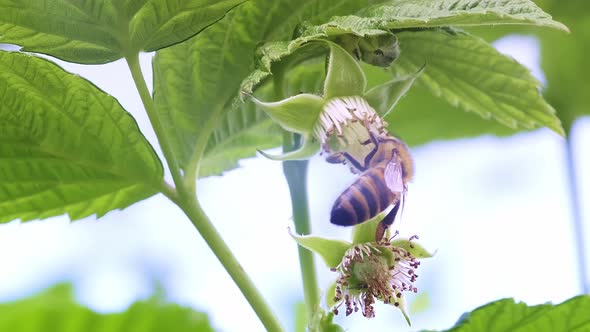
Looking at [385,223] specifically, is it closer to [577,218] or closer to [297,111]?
[297,111]

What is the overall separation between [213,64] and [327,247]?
7.9 inches

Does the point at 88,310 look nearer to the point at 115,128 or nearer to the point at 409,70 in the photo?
the point at 115,128

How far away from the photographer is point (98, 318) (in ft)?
2.40

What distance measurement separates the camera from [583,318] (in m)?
0.69

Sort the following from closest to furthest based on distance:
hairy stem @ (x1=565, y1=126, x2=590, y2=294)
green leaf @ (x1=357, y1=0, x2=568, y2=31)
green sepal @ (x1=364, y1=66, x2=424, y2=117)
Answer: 1. green leaf @ (x1=357, y1=0, x2=568, y2=31)
2. green sepal @ (x1=364, y1=66, x2=424, y2=117)
3. hairy stem @ (x1=565, y1=126, x2=590, y2=294)

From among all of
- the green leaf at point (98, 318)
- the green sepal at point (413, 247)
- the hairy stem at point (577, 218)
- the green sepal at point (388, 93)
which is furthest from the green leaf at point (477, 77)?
the hairy stem at point (577, 218)

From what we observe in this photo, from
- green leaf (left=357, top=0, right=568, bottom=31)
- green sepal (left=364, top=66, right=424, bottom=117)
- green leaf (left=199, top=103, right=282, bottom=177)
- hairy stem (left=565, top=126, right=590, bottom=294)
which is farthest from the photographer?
hairy stem (left=565, top=126, right=590, bottom=294)

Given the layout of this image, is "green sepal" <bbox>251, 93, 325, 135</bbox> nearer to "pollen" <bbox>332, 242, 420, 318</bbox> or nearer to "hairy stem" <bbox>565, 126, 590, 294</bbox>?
"pollen" <bbox>332, 242, 420, 318</bbox>

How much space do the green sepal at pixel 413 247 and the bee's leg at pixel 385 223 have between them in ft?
0.09

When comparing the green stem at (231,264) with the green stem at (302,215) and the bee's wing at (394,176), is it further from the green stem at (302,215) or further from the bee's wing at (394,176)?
the bee's wing at (394,176)

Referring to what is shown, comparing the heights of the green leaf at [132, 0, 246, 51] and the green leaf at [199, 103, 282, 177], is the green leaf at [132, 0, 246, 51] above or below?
below

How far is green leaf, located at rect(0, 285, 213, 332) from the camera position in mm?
680

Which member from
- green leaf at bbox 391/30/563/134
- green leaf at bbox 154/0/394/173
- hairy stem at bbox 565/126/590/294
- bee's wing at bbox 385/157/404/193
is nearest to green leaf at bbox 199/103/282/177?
green leaf at bbox 154/0/394/173

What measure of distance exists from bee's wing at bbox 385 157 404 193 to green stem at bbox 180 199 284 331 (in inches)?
6.7
